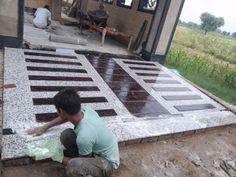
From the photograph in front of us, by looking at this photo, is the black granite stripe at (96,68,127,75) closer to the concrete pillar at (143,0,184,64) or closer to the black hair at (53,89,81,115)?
the concrete pillar at (143,0,184,64)

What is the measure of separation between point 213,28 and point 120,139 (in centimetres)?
5618

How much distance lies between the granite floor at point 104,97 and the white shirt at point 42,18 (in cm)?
206

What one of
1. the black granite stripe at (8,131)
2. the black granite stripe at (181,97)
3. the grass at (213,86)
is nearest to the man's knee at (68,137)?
the black granite stripe at (8,131)

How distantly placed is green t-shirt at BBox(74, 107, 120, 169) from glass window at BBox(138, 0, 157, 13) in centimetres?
523

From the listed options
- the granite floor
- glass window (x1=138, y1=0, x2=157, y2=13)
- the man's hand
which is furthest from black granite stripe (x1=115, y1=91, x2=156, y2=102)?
glass window (x1=138, y1=0, x2=157, y2=13)

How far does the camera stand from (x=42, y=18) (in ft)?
20.6

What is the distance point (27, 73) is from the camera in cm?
335

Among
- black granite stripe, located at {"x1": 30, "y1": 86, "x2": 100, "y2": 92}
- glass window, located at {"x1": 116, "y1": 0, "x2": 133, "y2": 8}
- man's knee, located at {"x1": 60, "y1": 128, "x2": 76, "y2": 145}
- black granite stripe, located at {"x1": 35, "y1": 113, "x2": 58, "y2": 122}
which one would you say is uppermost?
glass window, located at {"x1": 116, "y1": 0, "x2": 133, "y2": 8}

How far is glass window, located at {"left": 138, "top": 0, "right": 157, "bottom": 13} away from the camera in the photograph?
21.0 ft

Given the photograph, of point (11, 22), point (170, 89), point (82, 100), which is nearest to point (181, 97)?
point (170, 89)

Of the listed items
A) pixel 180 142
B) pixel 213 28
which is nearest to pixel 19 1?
pixel 180 142

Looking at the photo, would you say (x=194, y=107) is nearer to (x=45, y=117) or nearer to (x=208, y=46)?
(x=45, y=117)

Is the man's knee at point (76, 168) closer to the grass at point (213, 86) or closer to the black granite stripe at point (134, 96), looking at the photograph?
the black granite stripe at point (134, 96)

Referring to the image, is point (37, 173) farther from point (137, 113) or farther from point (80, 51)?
point (80, 51)
